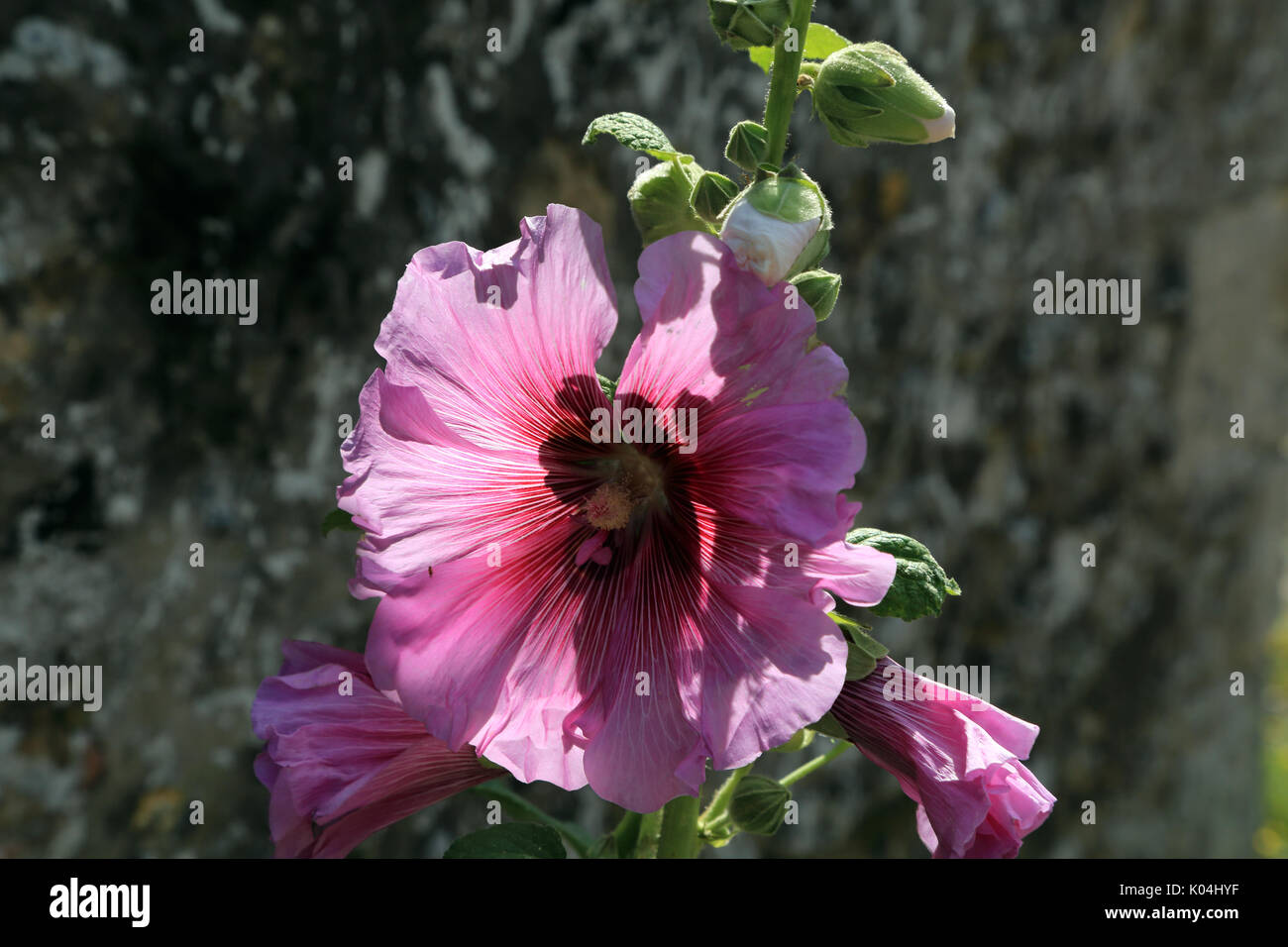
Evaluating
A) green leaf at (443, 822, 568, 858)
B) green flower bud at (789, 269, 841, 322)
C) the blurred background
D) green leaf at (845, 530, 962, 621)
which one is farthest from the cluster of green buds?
the blurred background

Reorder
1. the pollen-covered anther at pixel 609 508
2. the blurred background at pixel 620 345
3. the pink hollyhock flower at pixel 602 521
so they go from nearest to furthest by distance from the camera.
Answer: the pink hollyhock flower at pixel 602 521 → the pollen-covered anther at pixel 609 508 → the blurred background at pixel 620 345

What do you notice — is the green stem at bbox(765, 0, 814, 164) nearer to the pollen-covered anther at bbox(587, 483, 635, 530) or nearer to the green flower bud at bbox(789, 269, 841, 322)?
the green flower bud at bbox(789, 269, 841, 322)

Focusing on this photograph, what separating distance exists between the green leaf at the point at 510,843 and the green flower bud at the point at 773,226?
1.14ft

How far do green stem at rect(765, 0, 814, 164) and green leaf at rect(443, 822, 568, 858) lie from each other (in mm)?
402

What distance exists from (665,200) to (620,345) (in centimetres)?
109

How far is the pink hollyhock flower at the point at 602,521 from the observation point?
1.51 feet

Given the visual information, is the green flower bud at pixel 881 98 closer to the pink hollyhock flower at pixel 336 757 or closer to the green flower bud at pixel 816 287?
the green flower bud at pixel 816 287

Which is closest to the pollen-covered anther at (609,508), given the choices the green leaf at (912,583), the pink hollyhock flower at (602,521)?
the pink hollyhock flower at (602,521)

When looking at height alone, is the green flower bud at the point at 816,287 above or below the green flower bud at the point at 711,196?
below

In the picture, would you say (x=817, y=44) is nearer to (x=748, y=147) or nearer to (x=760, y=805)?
(x=748, y=147)
